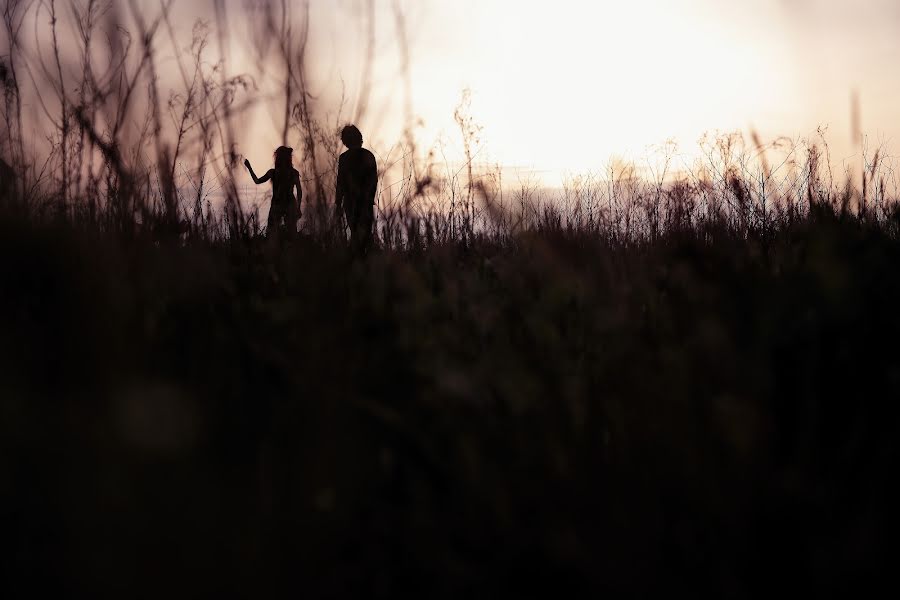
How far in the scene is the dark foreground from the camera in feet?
2.46

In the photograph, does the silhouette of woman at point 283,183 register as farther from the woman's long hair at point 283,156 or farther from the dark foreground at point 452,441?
the dark foreground at point 452,441

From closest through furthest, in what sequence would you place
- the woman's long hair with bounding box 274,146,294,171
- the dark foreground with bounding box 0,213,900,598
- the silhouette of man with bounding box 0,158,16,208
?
the dark foreground with bounding box 0,213,900,598 < the woman's long hair with bounding box 274,146,294,171 < the silhouette of man with bounding box 0,158,16,208

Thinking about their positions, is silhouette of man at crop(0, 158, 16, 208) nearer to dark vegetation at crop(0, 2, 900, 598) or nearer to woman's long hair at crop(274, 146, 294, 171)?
dark vegetation at crop(0, 2, 900, 598)

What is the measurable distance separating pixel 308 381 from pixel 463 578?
15.6 inches

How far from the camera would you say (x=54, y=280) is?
64.0 inches

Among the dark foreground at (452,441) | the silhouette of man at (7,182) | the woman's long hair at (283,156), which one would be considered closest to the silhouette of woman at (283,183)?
the woman's long hair at (283,156)

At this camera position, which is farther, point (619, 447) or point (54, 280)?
point (54, 280)

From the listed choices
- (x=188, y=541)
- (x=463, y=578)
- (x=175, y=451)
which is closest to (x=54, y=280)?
(x=175, y=451)

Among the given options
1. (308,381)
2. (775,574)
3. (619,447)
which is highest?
(308,381)

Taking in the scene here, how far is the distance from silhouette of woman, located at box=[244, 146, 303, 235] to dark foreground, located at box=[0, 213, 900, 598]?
0.51 m

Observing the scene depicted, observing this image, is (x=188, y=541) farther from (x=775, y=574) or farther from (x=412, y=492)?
(x=775, y=574)

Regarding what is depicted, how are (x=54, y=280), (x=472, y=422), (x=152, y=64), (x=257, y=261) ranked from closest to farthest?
(x=472, y=422) → (x=54, y=280) → (x=152, y=64) → (x=257, y=261)

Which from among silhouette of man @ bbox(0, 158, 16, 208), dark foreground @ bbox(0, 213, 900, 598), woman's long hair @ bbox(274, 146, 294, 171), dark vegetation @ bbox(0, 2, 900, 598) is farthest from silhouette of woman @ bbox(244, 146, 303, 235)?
silhouette of man @ bbox(0, 158, 16, 208)

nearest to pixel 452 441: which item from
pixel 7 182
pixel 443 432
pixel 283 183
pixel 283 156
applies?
pixel 443 432
